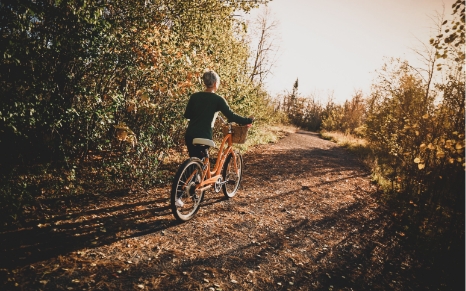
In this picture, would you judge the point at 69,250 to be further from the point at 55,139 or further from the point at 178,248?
the point at 55,139

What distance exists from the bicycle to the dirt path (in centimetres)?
30

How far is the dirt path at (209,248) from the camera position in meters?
2.99

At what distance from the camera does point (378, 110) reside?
1482 cm

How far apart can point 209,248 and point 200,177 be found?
117 centimetres

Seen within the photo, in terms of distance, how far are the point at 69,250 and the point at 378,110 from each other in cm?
1578

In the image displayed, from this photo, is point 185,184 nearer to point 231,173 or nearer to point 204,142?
point 204,142

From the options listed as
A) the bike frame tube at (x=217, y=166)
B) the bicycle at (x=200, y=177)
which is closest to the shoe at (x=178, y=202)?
the bicycle at (x=200, y=177)

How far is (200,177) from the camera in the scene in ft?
14.7

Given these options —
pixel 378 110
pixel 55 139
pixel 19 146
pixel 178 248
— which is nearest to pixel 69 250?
pixel 178 248

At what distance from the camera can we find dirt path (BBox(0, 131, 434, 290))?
2990 millimetres

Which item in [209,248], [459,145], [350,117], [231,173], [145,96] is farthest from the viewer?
[350,117]

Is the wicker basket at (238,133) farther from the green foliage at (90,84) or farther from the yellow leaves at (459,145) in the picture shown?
the yellow leaves at (459,145)

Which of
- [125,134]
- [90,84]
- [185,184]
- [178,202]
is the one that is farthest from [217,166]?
[90,84]

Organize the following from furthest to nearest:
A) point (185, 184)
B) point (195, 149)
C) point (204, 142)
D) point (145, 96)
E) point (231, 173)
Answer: point (231, 173) < point (145, 96) < point (195, 149) < point (204, 142) < point (185, 184)
